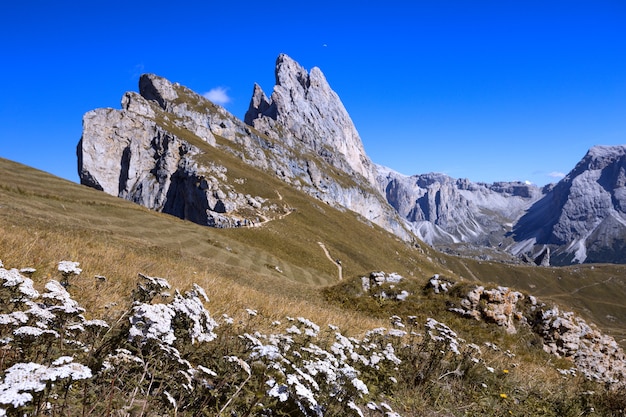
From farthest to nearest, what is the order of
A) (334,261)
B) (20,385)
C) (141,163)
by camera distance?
1. (141,163)
2. (334,261)
3. (20,385)

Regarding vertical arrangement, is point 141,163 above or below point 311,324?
above

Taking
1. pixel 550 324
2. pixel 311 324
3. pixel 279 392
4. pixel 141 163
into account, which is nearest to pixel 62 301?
pixel 279 392

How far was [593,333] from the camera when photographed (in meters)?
19.0

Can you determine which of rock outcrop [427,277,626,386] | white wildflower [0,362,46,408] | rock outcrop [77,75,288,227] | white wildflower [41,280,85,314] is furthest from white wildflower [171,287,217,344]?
rock outcrop [77,75,288,227]

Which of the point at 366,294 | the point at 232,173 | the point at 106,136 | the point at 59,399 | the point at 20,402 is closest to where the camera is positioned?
the point at 20,402

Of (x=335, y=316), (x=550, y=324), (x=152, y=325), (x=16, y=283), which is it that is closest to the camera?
(x=152, y=325)

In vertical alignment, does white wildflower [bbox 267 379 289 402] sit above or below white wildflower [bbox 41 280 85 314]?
below

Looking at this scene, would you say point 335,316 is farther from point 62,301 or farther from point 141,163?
point 141,163

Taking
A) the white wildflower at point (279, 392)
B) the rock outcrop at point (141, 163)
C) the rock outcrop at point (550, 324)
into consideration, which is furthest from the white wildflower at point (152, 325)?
the rock outcrop at point (141, 163)

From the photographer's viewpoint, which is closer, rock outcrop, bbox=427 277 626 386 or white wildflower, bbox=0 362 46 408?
white wildflower, bbox=0 362 46 408

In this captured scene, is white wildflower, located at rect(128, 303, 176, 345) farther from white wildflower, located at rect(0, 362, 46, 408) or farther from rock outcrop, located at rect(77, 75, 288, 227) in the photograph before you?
rock outcrop, located at rect(77, 75, 288, 227)

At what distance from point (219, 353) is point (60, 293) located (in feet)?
7.78

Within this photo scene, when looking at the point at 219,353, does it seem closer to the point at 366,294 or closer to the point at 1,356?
the point at 1,356

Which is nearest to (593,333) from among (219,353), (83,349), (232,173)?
(219,353)
